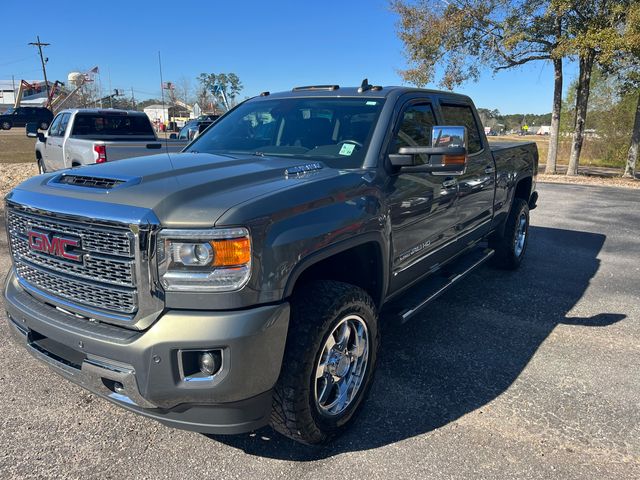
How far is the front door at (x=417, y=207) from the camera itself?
3217 mm

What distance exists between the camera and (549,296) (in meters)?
5.17

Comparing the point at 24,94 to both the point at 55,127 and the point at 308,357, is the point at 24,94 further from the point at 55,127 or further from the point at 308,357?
the point at 308,357

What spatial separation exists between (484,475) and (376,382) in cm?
101

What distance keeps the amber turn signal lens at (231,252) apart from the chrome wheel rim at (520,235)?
453cm

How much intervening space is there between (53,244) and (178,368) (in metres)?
0.94

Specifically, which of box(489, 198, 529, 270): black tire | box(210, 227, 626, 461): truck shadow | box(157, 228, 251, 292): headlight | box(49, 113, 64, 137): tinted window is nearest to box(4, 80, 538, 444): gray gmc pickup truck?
→ box(157, 228, 251, 292): headlight

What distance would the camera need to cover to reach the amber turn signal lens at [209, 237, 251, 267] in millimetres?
2125

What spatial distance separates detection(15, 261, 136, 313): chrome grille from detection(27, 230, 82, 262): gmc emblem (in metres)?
0.12

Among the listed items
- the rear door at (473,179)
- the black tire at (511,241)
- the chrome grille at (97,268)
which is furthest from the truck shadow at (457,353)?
the chrome grille at (97,268)

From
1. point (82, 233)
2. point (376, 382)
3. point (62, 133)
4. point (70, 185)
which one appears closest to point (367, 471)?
point (376, 382)

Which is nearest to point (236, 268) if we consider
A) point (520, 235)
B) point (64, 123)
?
point (520, 235)

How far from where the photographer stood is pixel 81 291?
7.89 ft

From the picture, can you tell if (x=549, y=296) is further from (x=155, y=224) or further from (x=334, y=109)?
(x=155, y=224)

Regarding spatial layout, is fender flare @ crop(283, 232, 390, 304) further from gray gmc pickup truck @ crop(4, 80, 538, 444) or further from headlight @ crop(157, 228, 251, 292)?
headlight @ crop(157, 228, 251, 292)
